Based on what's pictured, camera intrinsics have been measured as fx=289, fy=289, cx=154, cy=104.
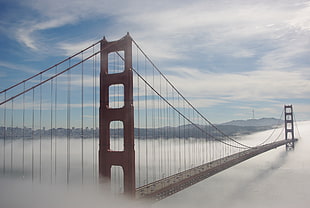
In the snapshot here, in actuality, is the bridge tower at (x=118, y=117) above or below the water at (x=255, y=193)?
above

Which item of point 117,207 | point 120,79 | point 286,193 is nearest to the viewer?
point 117,207

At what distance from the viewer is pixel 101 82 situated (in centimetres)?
1988

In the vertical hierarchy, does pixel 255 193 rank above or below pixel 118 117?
below

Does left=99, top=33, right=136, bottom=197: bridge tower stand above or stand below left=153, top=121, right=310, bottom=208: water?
above

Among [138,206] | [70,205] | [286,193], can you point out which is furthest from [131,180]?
[286,193]

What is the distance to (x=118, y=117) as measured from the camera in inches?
745

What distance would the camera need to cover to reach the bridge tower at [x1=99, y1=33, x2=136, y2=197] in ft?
Answer: 59.6

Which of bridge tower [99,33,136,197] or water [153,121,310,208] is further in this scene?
water [153,121,310,208]

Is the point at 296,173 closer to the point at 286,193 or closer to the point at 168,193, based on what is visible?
the point at 286,193

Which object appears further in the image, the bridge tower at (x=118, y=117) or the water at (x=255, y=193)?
the water at (x=255, y=193)

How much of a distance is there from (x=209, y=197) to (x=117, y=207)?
4494 cm

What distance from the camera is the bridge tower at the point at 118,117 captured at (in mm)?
18172

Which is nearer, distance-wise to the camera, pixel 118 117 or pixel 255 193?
pixel 118 117

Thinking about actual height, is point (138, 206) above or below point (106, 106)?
below
